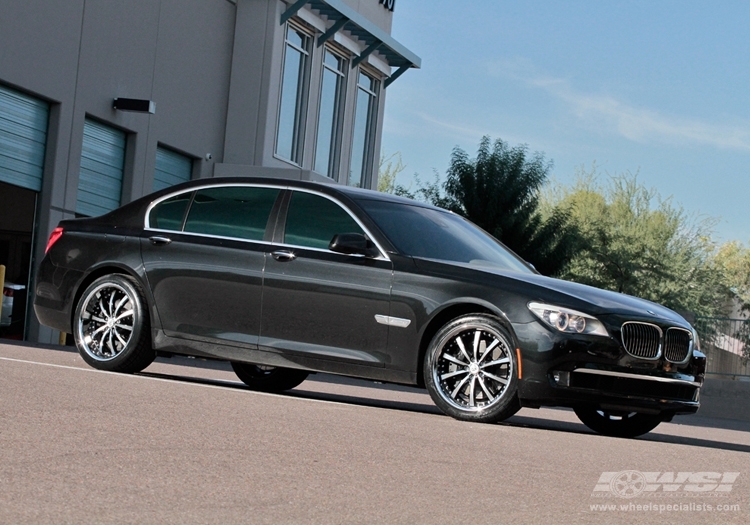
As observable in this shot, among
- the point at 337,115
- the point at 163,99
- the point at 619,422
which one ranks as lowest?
the point at 619,422

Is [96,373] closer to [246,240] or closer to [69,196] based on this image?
[246,240]

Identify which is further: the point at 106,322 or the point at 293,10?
the point at 293,10

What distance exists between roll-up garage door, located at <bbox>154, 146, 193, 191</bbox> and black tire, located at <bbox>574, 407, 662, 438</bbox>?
1569 centimetres

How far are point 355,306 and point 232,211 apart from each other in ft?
4.89

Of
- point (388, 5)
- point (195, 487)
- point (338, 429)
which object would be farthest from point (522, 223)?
point (195, 487)

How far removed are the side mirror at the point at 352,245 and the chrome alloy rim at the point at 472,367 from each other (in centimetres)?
87

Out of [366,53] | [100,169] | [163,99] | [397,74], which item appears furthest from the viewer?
[397,74]

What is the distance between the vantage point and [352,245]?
889 centimetres

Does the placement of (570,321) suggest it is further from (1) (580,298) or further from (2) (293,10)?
(2) (293,10)

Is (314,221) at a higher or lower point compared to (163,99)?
lower

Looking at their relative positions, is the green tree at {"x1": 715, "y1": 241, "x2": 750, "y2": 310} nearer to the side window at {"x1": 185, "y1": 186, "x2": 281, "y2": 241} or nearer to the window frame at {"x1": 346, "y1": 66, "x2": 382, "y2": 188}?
the window frame at {"x1": 346, "y1": 66, "x2": 382, "y2": 188}

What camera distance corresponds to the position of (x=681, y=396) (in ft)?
29.2

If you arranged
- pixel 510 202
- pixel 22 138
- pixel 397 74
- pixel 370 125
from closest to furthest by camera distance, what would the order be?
pixel 22 138 → pixel 370 125 → pixel 397 74 → pixel 510 202

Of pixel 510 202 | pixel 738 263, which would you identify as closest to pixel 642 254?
pixel 510 202
